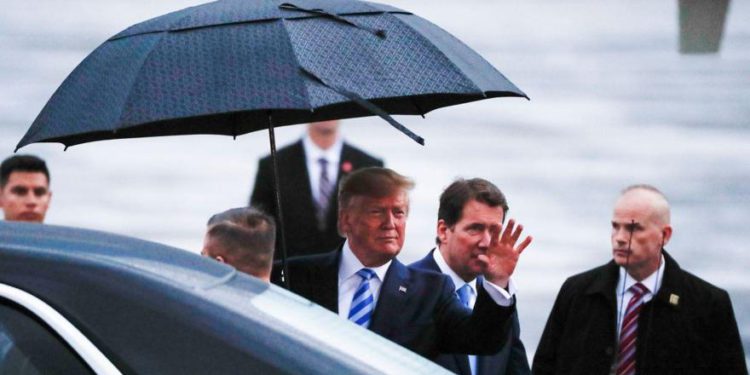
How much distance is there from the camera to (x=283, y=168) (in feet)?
28.4

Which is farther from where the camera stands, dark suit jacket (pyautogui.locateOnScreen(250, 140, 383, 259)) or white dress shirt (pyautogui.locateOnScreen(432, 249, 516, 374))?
dark suit jacket (pyautogui.locateOnScreen(250, 140, 383, 259))

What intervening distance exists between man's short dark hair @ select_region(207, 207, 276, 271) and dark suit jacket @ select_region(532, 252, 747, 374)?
2.25 m

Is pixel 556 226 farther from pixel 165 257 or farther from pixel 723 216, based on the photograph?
pixel 165 257

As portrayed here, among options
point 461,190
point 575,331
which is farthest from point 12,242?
point 575,331

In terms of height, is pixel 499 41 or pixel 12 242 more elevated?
pixel 499 41

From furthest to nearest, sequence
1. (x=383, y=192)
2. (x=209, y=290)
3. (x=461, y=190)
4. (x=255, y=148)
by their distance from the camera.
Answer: (x=255, y=148)
(x=461, y=190)
(x=383, y=192)
(x=209, y=290)

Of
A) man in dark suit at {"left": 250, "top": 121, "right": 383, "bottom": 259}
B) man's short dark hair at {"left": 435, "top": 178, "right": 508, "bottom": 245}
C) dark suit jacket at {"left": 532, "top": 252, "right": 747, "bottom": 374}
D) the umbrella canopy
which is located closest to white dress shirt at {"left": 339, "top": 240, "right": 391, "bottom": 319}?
the umbrella canopy

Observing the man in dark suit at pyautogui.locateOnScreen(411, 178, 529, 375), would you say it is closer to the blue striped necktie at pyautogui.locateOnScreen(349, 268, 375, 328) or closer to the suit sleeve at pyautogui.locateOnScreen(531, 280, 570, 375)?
the blue striped necktie at pyautogui.locateOnScreen(349, 268, 375, 328)

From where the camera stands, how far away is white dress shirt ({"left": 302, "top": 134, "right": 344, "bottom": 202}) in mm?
8609

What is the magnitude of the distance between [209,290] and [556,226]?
660 cm

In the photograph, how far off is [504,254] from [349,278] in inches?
24.4

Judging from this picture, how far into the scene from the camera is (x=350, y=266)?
5.70 metres

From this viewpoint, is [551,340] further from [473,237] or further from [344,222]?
[344,222]

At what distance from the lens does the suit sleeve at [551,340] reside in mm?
7172
